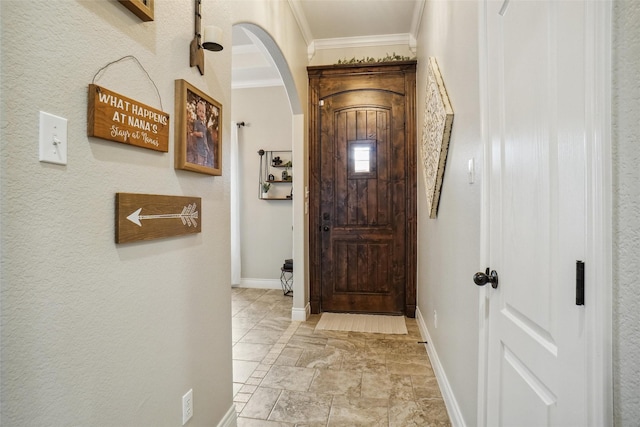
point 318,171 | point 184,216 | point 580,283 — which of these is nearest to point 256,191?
point 318,171

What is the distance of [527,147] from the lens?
0.92 meters

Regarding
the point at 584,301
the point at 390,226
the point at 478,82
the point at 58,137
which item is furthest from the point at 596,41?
the point at 390,226

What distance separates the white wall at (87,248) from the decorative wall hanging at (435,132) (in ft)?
4.44

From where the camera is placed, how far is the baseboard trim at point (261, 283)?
4.88 m

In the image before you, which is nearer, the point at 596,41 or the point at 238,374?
the point at 596,41

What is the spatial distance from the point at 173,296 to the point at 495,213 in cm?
125

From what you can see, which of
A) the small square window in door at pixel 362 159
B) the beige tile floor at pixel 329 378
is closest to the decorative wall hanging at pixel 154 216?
the beige tile floor at pixel 329 378

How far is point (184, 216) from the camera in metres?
1.35

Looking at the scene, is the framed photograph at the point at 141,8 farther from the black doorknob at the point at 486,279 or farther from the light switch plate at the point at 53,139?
the black doorknob at the point at 486,279

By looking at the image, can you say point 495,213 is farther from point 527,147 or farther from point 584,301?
point 584,301

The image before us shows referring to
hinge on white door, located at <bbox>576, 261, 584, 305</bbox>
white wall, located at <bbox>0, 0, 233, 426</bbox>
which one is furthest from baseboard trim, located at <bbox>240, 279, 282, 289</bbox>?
hinge on white door, located at <bbox>576, 261, 584, 305</bbox>

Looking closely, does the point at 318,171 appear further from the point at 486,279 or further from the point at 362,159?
the point at 486,279

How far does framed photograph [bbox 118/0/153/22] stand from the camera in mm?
1025

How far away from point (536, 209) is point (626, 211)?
31 centimetres
